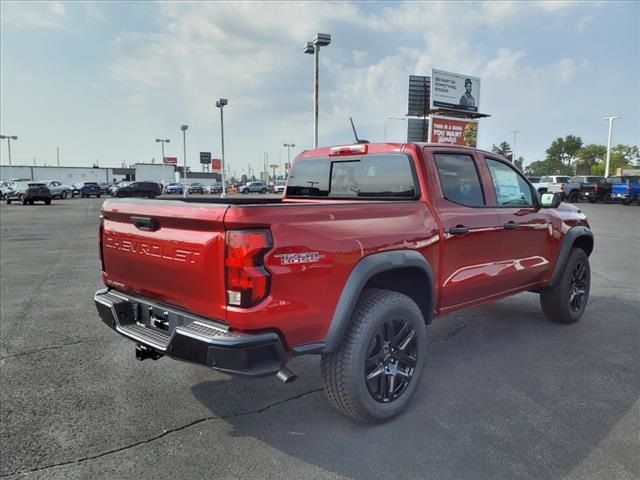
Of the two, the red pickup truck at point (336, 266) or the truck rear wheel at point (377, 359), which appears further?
the truck rear wheel at point (377, 359)

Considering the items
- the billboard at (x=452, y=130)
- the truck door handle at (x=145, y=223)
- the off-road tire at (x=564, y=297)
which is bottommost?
the off-road tire at (x=564, y=297)

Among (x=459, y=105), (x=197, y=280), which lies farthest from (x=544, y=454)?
(x=459, y=105)

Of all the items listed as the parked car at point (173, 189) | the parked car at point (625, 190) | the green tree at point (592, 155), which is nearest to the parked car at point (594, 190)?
the parked car at point (625, 190)

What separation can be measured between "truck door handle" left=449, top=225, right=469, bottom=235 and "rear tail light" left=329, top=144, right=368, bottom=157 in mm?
1044

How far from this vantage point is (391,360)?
3168 millimetres

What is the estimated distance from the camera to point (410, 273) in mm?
3322

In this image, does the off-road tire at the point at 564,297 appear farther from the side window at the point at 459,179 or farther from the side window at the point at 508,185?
the side window at the point at 459,179

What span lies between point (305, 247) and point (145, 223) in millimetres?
1085

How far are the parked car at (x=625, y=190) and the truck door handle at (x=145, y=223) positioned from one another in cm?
3382

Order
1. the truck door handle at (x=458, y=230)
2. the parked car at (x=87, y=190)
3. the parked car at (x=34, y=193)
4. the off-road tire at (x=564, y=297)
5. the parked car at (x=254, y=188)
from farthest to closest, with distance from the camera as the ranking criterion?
the parked car at (x=254, y=188)
the parked car at (x=87, y=190)
the parked car at (x=34, y=193)
the off-road tire at (x=564, y=297)
the truck door handle at (x=458, y=230)

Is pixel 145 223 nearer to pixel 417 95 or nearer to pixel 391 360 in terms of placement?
pixel 391 360

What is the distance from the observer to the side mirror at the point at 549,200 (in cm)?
457

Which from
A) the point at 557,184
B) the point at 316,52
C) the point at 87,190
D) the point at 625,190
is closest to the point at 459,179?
the point at 316,52

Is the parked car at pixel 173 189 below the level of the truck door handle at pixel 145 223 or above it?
below
